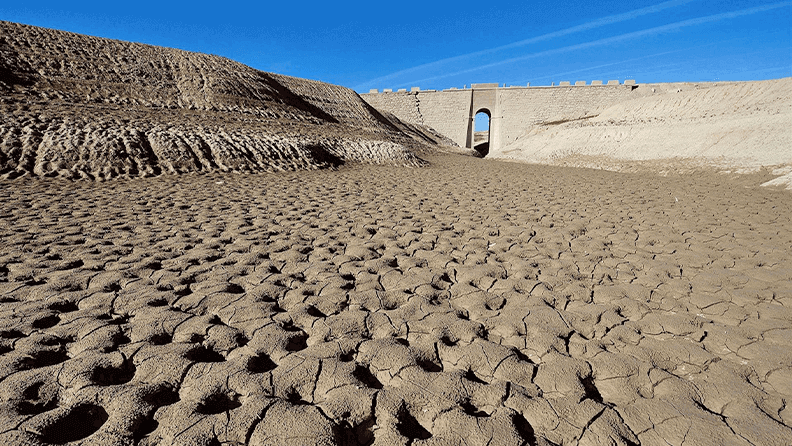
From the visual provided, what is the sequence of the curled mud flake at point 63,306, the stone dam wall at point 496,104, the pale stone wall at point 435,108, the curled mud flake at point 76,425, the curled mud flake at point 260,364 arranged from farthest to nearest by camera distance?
the pale stone wall at point 435,108
the stone dam wall at point 496,104
the curled mud flake at point 63,306
the curled mud flake at point 260,364
the curled mud flake at point 76,425

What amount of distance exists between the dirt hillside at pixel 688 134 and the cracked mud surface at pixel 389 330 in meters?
8.14

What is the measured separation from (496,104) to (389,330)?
3265 centimetres

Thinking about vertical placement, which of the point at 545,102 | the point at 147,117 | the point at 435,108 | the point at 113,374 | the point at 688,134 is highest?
the point at 545,102

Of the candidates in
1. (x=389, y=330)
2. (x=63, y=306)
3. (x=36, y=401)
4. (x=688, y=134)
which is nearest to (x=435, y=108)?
(x=688, y=134)

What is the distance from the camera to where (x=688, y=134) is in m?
13.5

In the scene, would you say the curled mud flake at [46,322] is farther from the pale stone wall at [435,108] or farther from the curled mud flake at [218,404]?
the pale stone wall at [435,108]

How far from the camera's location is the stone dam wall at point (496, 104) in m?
29.0

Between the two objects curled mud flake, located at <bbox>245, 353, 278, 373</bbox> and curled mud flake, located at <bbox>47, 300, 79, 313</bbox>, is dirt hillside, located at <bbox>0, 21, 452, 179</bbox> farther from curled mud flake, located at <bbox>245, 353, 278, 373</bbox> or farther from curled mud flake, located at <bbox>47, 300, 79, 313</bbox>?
curled mud flake, located at <bbox>245, 353, 278, 373</bbox>

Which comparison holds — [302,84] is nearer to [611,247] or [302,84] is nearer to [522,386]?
[611,247]

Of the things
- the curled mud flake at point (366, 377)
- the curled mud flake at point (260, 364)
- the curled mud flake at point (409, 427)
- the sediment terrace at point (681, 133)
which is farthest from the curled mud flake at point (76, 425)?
the sediment terrace at point (681, 133)

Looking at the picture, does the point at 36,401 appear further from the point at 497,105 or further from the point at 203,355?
the point at 497,105

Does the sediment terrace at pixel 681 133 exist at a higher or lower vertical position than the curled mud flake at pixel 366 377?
higher

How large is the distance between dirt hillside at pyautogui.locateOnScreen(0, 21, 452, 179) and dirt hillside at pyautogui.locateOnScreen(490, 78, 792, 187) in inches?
285

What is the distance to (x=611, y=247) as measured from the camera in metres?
3.98
